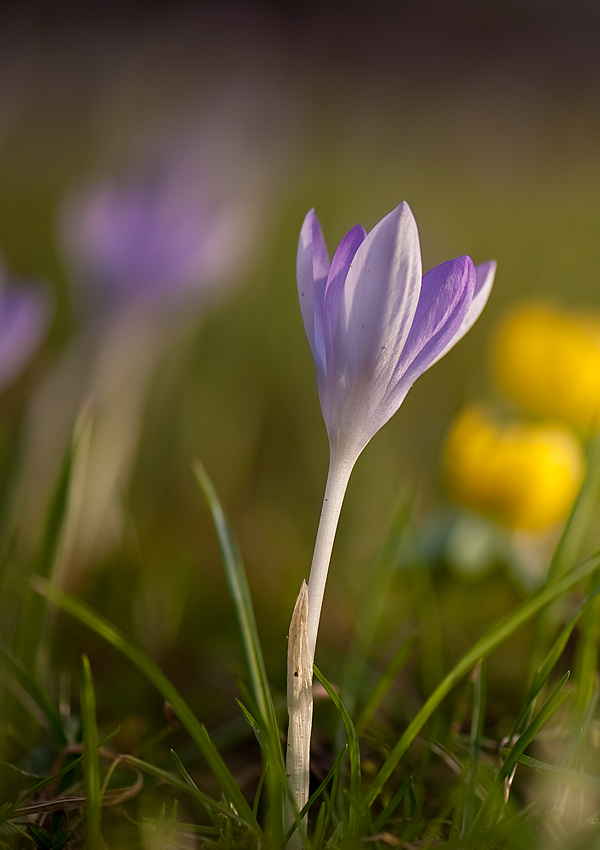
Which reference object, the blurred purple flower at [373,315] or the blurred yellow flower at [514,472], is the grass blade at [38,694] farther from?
Answer: the blurred yellow flower at [514,472]

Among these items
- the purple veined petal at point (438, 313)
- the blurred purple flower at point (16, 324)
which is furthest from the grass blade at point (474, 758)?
the blurred purple flower at point (16, 324)

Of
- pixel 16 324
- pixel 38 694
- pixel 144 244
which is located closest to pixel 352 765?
pixel 38 694

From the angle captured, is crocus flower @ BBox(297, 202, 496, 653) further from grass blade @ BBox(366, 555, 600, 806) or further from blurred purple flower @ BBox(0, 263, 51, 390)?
blurred purple flower @ BBox(0, 263, 51, 390)

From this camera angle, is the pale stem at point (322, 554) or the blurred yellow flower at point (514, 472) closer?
the pale stem at point (322, 554)

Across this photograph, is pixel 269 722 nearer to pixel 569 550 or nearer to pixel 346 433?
pixel 346 433

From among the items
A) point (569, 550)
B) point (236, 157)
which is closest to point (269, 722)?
point (569, 550)

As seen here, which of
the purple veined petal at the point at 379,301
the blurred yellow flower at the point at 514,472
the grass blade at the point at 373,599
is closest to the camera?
the purple veined petal at the point at 379,301
